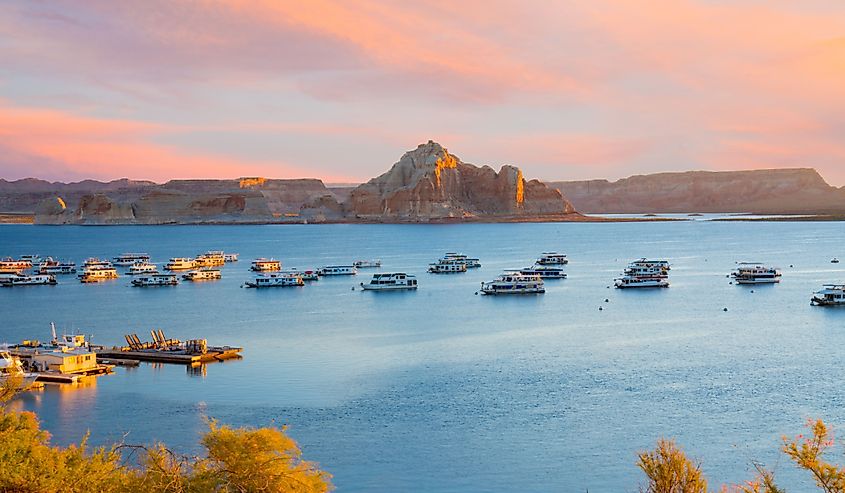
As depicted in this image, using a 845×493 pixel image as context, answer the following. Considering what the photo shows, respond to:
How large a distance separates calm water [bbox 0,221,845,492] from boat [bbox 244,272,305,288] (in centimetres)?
440

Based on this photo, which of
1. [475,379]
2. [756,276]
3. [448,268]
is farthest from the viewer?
[448,268]

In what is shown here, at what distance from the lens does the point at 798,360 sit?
45.8m

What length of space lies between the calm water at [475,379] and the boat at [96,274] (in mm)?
15647

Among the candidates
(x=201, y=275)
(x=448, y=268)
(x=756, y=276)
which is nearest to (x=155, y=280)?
(x=201, y=275)

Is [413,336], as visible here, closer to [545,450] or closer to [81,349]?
[81,349]

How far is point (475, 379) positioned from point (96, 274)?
232ft

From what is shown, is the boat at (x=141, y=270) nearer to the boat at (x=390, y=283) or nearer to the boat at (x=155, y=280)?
the boat at (x=155, y=280)

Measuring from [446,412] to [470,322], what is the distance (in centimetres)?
2682

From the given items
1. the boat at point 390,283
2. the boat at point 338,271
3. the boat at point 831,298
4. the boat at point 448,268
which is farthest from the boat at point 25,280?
the boat at point 831,298

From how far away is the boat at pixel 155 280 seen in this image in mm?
92562

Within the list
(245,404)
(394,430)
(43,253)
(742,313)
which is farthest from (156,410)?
(43,253)

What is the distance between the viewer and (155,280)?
9288 cm

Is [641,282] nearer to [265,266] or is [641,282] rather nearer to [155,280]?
[265,266]

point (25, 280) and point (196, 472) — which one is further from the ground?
point (196, 472)
